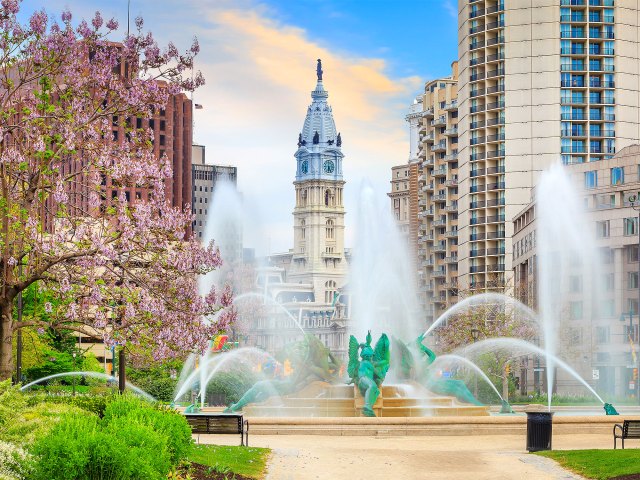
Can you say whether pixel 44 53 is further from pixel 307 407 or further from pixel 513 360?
pixel 513 360

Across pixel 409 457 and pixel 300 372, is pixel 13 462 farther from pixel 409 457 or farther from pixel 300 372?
pixel 300 372

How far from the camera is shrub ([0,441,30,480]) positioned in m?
15.4

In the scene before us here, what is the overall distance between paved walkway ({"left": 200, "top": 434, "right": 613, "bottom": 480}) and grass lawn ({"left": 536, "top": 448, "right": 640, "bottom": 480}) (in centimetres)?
36

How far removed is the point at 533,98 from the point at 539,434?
312 feet

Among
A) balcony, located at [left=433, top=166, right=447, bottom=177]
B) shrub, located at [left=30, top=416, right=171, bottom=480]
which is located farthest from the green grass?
balcony, located at [left=433, top=166, right=447, bottom=177]

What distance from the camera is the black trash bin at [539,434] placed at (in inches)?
1200

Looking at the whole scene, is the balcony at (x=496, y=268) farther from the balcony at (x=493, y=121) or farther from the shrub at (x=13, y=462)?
the shrub at (x=13, y=462)

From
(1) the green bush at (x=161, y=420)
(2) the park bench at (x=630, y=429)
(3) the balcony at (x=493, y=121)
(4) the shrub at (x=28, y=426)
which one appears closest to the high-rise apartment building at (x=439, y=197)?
(3) the balcony at (x=493, y=121)

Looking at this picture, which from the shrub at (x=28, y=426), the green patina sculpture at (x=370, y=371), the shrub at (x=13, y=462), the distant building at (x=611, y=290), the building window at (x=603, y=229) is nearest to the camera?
the shrub at (x=13, y=462)

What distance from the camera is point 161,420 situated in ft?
62.8

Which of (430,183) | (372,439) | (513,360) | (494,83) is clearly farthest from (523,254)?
(372,439)

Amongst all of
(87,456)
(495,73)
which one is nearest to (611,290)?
(495,73)

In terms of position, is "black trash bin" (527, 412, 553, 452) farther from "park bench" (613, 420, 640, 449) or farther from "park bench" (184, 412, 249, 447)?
"park bench" (184, 412, 249, 447)

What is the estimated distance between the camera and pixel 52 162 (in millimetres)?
25656
